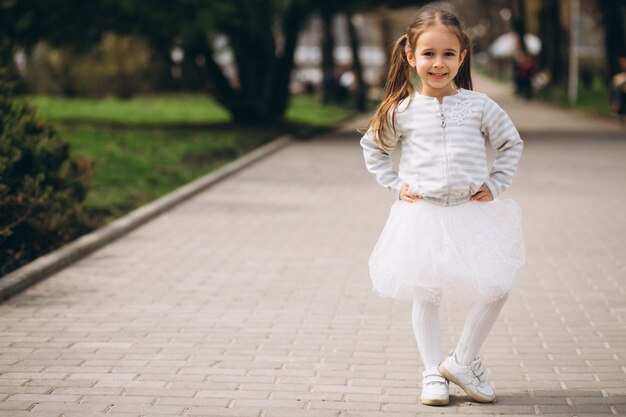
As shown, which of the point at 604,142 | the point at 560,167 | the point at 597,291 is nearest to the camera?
the point at 597,291

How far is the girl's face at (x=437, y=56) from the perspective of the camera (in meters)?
4.52

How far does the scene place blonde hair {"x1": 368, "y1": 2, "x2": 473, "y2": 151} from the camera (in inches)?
180

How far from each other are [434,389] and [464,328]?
1.04ft

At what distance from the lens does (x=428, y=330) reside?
4.80 m

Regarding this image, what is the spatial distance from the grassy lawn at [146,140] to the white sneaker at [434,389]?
20.0ft

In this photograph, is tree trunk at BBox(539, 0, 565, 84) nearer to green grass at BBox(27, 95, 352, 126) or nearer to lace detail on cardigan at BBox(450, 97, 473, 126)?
green grass at BBox(27, 95, 352, 126)

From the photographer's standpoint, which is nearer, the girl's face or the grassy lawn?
the girl's face

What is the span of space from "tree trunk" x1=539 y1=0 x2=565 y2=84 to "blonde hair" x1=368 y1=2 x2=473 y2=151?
3881 centimetres

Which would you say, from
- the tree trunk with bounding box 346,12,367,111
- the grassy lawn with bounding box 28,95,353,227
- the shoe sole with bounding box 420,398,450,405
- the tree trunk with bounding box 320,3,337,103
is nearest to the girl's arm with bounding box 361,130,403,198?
the shoe sole with bounding box 420,398,450,405

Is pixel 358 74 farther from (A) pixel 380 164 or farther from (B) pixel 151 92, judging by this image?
(A) pixel 380 164

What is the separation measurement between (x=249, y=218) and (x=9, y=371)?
583cm

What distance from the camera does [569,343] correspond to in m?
5.95

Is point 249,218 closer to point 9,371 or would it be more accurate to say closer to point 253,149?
point 9,371

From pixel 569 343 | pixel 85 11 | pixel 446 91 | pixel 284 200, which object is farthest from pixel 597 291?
pixel 85 11
